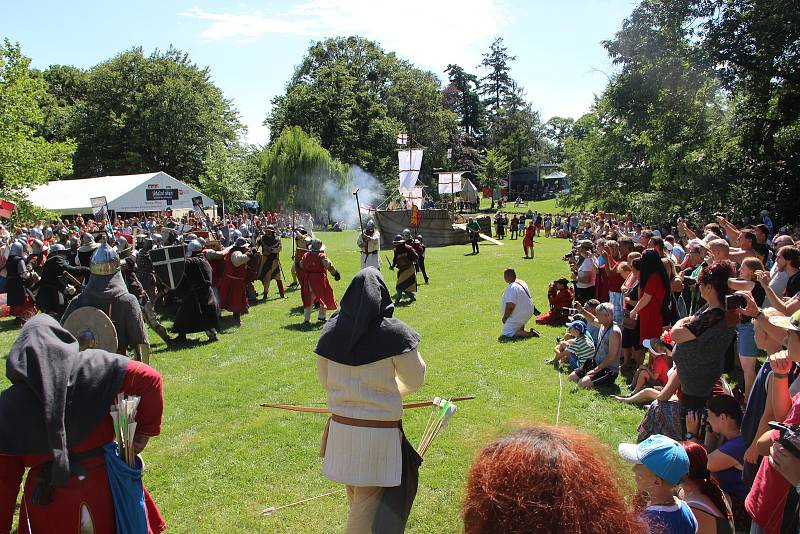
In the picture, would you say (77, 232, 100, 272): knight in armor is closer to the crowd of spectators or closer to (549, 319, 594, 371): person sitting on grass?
the crowd of spectators

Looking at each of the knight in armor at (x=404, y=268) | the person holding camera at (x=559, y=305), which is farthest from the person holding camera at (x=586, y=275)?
the knight in armor at (x=404, y=268)

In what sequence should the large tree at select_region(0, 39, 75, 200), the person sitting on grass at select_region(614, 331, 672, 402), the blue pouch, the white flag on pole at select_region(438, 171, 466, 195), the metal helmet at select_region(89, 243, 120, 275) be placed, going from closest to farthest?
the blue pouch
the metal helmet at select_region(89, 243, 120, 275)
the person sitting on grass at select_region(614, 331, 672, 402)
the large tree at select_region(0, 39, 75, 200)
the white flag on pole at select_region(438, 171, 466, 195)

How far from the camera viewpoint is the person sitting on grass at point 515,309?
10.5m

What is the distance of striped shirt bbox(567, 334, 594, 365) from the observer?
8086 millimetres

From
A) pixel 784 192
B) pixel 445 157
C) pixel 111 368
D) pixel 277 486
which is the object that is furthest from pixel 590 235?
pixel 445 157

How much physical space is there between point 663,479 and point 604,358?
524cm

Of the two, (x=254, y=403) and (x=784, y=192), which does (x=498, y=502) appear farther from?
(x=784, y=192)

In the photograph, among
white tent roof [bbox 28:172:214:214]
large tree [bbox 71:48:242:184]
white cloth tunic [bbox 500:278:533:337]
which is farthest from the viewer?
large tree [bbox 71:48:242:184]

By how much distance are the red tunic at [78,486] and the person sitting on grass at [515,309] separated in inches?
315

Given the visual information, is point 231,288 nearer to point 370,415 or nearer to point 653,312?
point 653,312

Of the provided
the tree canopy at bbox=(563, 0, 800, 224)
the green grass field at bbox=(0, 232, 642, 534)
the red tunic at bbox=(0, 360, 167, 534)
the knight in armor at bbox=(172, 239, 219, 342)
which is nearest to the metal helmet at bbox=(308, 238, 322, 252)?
the green grass field at bbox=(0, 232, 642, 534)

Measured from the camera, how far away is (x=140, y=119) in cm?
5138

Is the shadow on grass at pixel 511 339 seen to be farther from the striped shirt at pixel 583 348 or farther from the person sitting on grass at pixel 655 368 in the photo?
the person sitting on grass at pixel 655 368

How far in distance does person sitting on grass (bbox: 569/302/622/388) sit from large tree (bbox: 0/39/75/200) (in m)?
23.9
